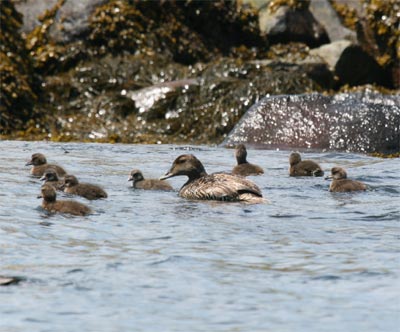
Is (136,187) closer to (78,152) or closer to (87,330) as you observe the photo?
(78,152)

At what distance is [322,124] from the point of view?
1736cm

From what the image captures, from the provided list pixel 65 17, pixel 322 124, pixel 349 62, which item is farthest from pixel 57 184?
pixel 349 62

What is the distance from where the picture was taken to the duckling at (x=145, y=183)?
36.7ft

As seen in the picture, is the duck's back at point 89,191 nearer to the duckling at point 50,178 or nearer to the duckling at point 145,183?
the duckling at point 50,178

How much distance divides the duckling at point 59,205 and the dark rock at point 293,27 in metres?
14.7

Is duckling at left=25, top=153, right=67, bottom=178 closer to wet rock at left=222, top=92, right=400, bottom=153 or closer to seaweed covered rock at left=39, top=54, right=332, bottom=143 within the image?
wet rock at left=222, top=92, right=400, bottom=153

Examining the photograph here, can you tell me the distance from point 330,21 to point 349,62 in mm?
1996

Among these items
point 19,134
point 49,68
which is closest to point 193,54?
point 49,68

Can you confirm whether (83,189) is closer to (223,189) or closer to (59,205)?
(59,205)

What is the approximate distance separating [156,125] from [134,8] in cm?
381

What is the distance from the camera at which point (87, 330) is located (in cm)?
575

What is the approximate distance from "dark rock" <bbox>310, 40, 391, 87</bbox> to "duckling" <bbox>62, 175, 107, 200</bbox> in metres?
12.2

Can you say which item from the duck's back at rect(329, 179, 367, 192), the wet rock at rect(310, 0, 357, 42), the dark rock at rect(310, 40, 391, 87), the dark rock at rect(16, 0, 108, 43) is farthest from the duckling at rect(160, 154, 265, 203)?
the wet rock at rect(310, 0, 357, 42)

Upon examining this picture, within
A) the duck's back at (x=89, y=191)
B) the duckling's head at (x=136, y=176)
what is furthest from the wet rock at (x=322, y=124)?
the duck's back at (x=89, y=191)
